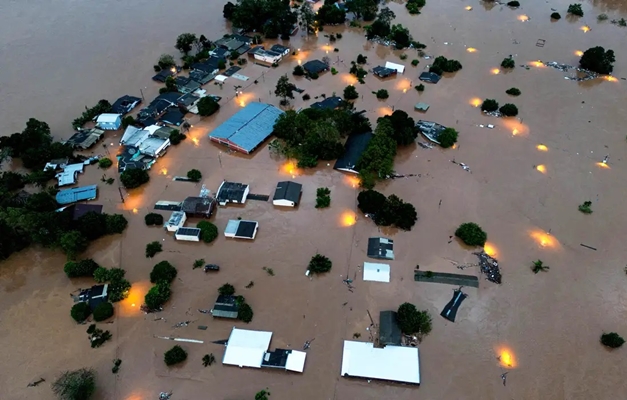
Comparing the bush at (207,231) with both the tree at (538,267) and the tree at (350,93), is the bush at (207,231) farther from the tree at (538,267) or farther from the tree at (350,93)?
the tree at (538,267)

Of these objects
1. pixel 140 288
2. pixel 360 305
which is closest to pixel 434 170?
pixel 360 305

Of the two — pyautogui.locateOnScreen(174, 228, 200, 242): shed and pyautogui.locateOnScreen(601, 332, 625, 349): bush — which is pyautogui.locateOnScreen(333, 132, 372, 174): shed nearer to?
pyautogui.locateOnScreen(174, 228, 200, 242): shed

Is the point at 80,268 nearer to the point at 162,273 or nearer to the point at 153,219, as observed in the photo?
the point at 162,273

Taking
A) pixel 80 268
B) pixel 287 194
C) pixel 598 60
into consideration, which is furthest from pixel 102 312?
pixel 598 60

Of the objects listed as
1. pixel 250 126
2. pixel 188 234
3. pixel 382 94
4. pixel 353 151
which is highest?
pixel 382 94

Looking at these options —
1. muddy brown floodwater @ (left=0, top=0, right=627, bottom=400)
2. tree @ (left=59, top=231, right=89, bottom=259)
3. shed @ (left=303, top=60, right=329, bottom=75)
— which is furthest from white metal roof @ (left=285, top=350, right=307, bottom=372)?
shed @ (left=303, top=60, right=329, bottom=75)

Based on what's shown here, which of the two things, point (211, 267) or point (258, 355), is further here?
point (211, 267)
